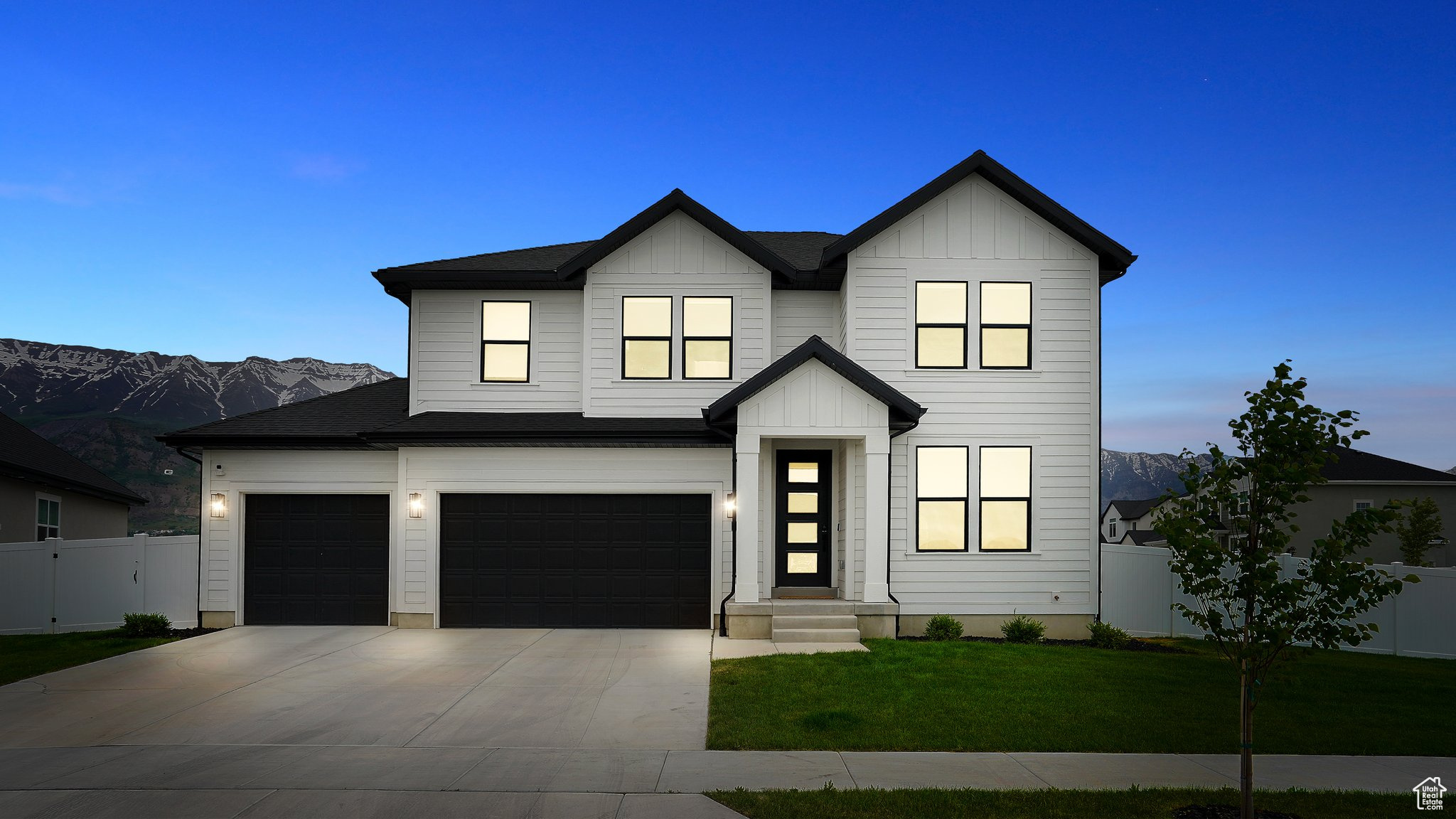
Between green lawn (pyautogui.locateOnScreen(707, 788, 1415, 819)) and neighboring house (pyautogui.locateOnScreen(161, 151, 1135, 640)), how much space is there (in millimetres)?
7670

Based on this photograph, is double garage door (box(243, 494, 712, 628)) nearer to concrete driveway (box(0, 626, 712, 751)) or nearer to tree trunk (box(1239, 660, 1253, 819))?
concrete driveway (box(0, 626, 712, 751))

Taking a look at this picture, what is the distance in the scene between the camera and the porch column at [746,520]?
46.5ft

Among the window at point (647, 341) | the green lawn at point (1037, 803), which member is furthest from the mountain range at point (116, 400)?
the green lawn at point (1037, 803)

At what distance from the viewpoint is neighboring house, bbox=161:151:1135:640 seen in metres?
15.0

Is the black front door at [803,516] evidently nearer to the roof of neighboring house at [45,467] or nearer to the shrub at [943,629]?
the shrub at [943,629]

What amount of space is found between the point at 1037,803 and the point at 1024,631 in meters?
8.24

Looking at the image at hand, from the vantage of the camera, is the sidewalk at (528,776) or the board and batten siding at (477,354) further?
the board and batten siding at (477,354)

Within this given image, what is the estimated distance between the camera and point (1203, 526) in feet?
20.9

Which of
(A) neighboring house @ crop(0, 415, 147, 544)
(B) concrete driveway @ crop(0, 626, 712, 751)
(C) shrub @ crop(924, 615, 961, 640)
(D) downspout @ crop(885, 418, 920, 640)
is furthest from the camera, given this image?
(A) neighboring house @ crop(0, 415, 147, 544)

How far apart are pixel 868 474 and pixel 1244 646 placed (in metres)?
8.02

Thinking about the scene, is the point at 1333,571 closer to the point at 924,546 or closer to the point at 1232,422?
the point at 1232,422

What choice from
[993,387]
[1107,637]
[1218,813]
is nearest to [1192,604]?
[1107,637]

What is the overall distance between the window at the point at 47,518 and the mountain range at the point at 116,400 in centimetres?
9775

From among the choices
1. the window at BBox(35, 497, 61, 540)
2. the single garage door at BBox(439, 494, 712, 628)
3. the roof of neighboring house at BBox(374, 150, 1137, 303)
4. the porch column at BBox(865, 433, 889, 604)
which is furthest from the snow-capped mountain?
the porch column at BBox(865, 433, 889, 604)
